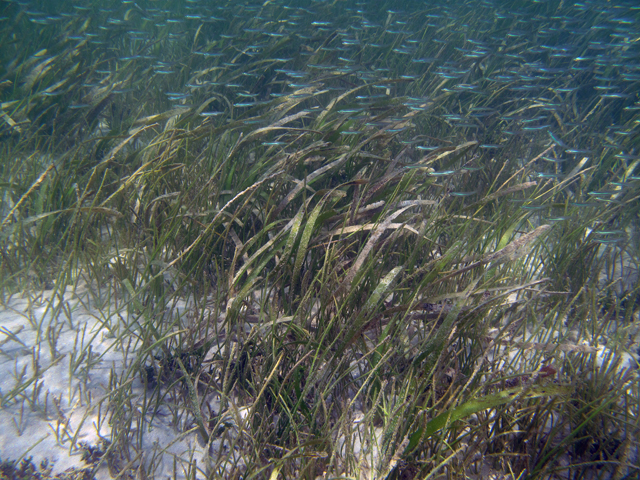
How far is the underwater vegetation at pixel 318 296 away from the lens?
1679 mm

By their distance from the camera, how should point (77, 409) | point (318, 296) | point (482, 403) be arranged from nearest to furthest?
point (482, 403)
point (77, 409)
point (318, 296)

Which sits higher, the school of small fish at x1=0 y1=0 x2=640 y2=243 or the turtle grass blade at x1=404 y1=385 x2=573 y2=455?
the school of small fish at x1=0 y1=0 x2=640 y2=243

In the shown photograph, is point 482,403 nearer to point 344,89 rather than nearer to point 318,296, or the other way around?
point 318,296

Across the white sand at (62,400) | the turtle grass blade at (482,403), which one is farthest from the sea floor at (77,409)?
the turtle grass blade at (482,403)

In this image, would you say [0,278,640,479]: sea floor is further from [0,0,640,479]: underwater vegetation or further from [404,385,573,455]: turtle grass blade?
[404,385,573,455]: turtle grass blade

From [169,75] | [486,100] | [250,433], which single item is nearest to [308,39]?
[169,75]

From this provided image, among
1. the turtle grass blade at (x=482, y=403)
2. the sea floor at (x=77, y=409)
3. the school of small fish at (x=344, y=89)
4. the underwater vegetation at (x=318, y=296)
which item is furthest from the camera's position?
the school of small fish at (x=344, y=89)

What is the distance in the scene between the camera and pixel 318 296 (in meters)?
2.13

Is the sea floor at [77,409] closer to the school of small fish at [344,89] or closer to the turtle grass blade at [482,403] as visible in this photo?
the turtle grass blade at [482,403]

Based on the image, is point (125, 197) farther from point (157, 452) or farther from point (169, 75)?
point (169, 75)

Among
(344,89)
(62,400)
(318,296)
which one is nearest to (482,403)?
(318,296)

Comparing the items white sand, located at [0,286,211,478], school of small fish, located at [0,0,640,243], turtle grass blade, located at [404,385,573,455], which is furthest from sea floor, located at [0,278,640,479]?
school of small fish, located at [0,0,640,243]

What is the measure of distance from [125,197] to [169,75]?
5349 millimetres

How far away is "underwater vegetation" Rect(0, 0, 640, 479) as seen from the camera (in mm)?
1679
